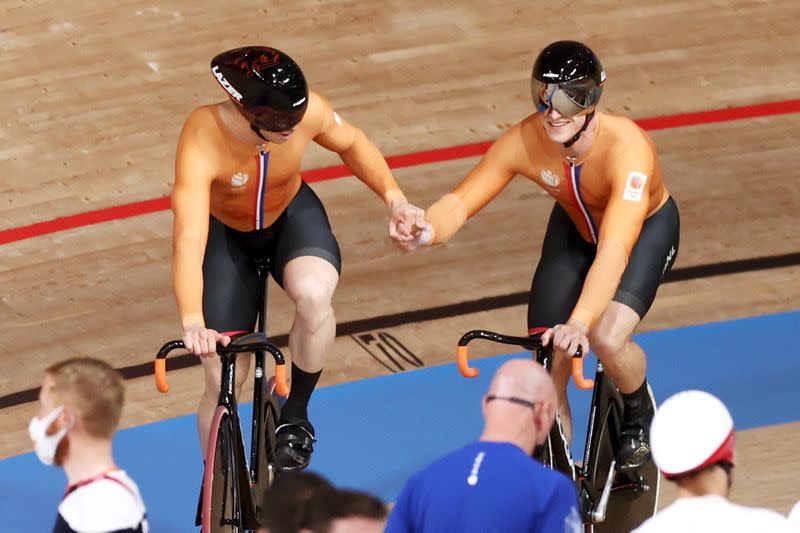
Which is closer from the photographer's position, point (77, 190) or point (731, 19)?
point (77, 190)

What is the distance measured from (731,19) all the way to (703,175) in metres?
1.01

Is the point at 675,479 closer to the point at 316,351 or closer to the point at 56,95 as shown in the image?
the point at 316,351

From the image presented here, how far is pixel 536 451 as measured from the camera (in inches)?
169

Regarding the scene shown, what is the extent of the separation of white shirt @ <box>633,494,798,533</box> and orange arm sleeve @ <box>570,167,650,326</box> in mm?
1328

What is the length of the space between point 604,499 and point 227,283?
4.38ft

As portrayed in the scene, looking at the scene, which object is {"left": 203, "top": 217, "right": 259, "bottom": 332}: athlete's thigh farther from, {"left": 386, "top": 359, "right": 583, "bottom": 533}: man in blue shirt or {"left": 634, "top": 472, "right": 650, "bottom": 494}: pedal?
{"left": 386, "top": 359, "right": 583, "bottom": 533}: man in blue shirt

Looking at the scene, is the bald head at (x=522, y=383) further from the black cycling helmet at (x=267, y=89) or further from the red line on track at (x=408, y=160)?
the red line on track at (x=408, y=160)

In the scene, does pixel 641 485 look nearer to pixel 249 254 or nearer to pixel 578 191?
A: pixel 578 191

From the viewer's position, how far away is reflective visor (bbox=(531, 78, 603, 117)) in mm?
4277

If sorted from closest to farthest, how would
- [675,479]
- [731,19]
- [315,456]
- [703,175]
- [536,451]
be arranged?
[675,479], [536,451], [315,456], [703,175], [731,19]

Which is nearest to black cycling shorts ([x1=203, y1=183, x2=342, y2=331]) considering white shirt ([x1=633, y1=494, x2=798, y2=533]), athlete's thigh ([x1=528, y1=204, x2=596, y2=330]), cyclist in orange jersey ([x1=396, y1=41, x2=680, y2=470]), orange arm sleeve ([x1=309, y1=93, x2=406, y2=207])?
orange arm sleeve ([x1=309, y1=93, x2=406, y2=207])

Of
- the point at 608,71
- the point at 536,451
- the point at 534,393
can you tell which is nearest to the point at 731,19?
the point at 608,71

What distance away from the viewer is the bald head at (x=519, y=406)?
10.4 ft

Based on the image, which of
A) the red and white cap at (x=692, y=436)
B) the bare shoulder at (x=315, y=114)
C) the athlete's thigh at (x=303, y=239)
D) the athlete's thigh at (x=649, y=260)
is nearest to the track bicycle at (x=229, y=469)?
the athlete's thigh at (x=303, y=239)
